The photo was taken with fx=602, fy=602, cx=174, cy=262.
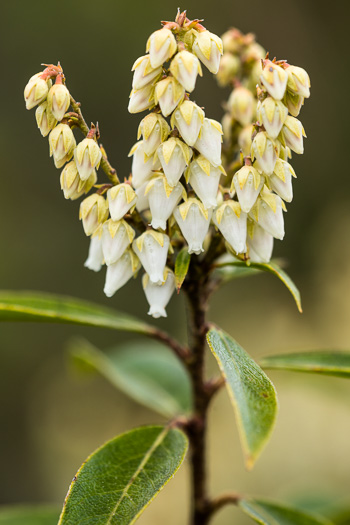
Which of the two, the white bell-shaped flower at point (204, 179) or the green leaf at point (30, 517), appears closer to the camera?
the white bell-shaped flower at point (204, 179)

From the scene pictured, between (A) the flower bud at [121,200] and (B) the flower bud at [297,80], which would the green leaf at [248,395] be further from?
(B) the flower bud at [297,80]

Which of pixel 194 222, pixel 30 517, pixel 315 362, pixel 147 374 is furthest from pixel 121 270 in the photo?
pixel 147 374

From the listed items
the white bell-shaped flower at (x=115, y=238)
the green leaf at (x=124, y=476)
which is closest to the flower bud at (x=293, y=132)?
the white bell-shaped flower at (x=115, y=238)

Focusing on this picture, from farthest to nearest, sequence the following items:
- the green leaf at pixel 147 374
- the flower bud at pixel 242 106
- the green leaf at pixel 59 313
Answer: the green leaf at pixel 147 374 → the flower bud at pixel 242 106 → the green leaf at pixel 59 313

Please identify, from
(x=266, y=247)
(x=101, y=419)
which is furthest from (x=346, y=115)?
(x=266, y=247)

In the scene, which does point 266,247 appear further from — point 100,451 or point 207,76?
point 207,76

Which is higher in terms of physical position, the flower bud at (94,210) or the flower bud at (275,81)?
the flower bud at (275,81)
